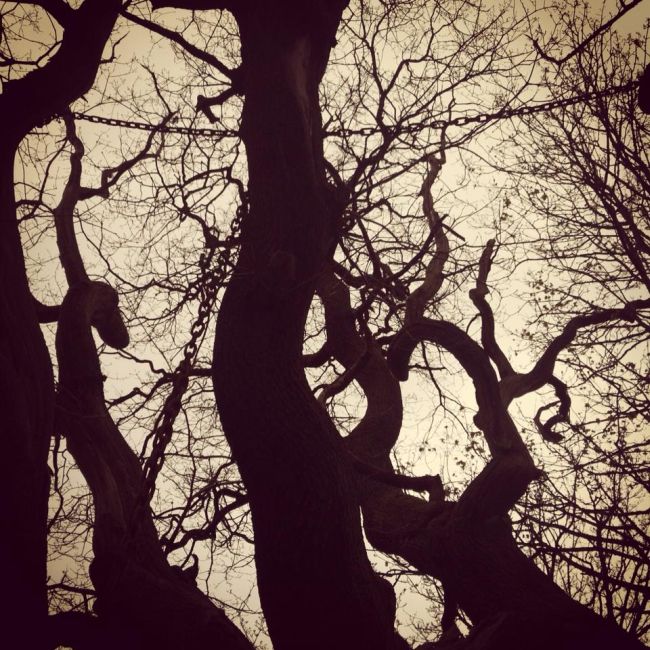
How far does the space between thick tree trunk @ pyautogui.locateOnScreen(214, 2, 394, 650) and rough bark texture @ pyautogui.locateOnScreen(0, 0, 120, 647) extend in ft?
2.90

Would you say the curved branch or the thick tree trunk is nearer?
the thick tree trunk

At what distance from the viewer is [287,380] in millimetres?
3285

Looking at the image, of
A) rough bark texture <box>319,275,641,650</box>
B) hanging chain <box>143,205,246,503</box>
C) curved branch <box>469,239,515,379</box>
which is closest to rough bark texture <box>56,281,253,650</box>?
hanging chain <box>143,205,246,503</box>

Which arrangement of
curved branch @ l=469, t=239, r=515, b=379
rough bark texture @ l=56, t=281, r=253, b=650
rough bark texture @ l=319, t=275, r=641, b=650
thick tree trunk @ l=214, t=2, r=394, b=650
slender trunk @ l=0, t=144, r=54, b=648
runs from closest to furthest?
slender trunk @ l=0, t=144, r=54, b=648, thick tree trunk @ l=214, t=2, r=394, b=650, rough bark texture @ l=56, t=281, r=253, b=650, rough bark texture @ l=319, t=275, r=641, b=650, curved branch @ l=469, t=239, r=515, b=379

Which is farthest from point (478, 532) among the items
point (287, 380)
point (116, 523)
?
point (116, 523)

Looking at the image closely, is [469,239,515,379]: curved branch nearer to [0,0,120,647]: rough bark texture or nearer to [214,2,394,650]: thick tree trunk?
[214,2,394,650]: thick tree trunk

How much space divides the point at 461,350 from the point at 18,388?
11.3ft

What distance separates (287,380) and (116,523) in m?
1.40

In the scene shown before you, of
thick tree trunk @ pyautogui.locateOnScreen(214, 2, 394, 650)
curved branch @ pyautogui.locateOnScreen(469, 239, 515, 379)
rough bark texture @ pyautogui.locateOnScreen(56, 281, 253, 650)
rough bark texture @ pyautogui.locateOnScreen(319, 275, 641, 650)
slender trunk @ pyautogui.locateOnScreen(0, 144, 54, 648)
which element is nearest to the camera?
slender trunk @ pyautogui.locateOnScreen(0, 144, 54, 648)

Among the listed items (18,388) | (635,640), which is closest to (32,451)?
(18,388)

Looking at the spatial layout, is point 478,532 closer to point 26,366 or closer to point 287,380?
point 287,380

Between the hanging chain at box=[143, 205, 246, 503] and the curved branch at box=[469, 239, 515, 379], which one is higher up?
the curved branch at box=[469, 239, 515, 379]

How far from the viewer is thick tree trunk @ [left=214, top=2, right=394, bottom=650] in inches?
112

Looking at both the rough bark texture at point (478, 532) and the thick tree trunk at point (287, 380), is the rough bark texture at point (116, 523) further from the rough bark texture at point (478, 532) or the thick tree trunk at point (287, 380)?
the rough bark texture at point (478, 532)
